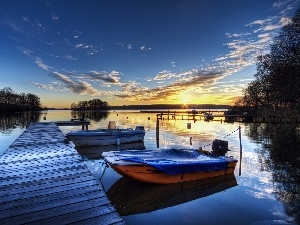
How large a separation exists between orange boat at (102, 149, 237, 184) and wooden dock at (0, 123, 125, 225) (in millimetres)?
2446

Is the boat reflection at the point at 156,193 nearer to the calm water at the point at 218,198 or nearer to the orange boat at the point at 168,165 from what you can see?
the calm water at the point at 218,198

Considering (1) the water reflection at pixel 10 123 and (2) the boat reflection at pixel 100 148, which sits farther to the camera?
(1) the water reflection at pixel 10 123

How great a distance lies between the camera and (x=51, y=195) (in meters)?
7.17

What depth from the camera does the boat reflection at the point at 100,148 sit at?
23.8m

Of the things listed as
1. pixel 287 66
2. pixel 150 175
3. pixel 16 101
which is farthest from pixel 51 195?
pixel 16 101

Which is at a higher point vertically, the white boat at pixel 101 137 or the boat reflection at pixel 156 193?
the white boat at pixel 101 137

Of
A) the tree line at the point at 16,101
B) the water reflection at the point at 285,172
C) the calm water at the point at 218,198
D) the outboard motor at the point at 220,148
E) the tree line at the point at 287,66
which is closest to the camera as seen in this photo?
the calm water at the point at 218,198

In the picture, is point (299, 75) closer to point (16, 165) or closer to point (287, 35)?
point (287, 35)

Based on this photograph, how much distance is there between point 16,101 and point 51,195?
185 metres

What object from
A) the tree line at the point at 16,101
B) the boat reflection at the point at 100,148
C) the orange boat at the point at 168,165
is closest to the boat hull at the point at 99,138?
the boat reflection at the point at 100,148

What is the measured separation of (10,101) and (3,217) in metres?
181

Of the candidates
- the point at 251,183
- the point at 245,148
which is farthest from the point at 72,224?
the point at 245,148

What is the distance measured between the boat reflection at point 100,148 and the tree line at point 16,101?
419 ft

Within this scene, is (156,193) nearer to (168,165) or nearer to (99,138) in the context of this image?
(168,165)
